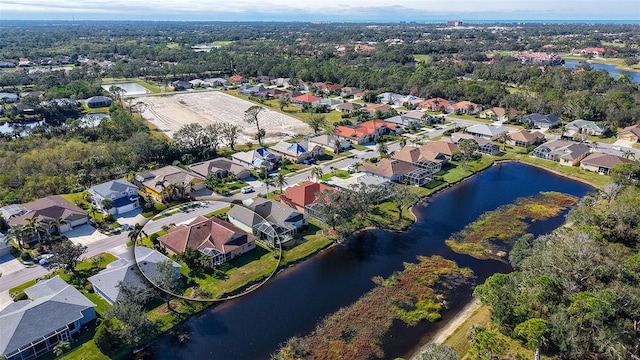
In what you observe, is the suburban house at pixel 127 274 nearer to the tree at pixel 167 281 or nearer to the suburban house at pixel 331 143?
the tree at pixel 167 281

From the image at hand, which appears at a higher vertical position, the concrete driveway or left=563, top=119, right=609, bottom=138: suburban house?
left=563, top=119, right=609, bottom=138: suburban house

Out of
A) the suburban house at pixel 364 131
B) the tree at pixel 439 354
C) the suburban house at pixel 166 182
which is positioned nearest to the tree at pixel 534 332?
the tree at pixel 439 354

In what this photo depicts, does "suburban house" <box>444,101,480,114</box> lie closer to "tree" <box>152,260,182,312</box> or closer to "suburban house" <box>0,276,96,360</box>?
"tree" <box>152,260,182,312</box>

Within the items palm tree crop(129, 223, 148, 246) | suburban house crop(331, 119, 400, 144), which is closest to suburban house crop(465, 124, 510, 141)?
suburban house crop(331, 119, 400, 144)

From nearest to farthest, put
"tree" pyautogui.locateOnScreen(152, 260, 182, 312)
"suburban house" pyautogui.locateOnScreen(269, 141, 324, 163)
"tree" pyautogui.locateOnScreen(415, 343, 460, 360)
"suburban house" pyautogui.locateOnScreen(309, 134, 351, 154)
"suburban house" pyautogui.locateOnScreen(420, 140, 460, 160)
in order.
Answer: "tree" pyautogui.locateOnScreen(415, 343, 460, 360) → "tree" pyautogui.locateOnScreen(152, 260, 182, 312) → "suburban house" pyautogui.locateOnScreen(269, 141, 324, 163) → "suburban house" pyautogui.locateOnScreen(420, 140, 460, 160) → "suburban house" pyautogui.locateOnScreen(309, 134, 351, 154)

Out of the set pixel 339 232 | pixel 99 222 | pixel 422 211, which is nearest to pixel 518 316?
pixel 339 232

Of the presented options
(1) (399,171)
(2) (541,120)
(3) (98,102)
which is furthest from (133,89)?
(2) (541,120)

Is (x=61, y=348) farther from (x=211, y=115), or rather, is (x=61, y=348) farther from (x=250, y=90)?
(x=250, y=90)
